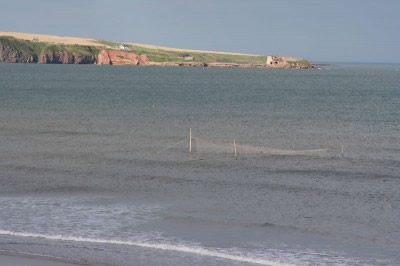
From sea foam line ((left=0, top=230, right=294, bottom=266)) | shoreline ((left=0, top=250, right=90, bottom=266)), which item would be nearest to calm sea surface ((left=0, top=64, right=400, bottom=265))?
sea foam line ((left=0, top=230, right=294, bottom=266))

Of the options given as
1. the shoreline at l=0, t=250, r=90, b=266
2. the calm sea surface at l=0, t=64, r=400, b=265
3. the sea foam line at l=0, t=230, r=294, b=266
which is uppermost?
the shoreline at l=0, t=250, r=90, b=266

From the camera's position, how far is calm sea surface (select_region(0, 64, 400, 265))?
20.6 m

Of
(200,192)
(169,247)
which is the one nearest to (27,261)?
(169,247)

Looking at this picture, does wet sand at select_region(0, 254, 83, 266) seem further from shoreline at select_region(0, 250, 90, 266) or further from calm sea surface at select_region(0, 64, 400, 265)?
calm sea surface at select_region(0, 64, 400, 265)

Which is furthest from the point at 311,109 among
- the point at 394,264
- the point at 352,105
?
the point at 394,264

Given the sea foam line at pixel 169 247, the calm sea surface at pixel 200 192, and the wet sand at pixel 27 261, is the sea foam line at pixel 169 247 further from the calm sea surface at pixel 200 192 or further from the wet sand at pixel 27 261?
the wet sand at pixel 27 261

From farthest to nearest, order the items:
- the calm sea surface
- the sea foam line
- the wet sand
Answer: the calm sea surface → the sea foam line → the wet sand

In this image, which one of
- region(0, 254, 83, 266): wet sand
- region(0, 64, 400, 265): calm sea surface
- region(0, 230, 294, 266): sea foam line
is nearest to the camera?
region(0, 254, 83, 266): wet sand

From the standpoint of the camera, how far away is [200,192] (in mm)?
29359

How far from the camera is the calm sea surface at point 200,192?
2058cm

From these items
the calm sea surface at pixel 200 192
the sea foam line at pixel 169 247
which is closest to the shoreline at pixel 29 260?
the calm sea surface at pixel 200 192

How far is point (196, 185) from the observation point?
31.0 metres

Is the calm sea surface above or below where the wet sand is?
below

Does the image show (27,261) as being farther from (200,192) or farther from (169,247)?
(200,192)
